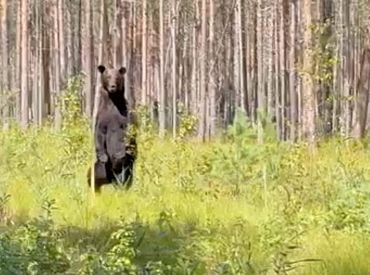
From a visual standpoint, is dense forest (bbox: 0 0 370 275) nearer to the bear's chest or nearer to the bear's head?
the bear's chest

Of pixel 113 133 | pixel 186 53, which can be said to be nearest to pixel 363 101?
pixel 113 133

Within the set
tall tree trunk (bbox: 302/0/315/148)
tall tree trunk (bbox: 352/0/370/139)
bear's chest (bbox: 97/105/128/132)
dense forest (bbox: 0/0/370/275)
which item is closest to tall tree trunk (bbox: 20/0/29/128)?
dense forest (bbox: 0/0/370/275)

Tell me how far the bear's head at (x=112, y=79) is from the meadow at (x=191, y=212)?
25.4 inches

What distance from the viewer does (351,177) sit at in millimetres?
9000

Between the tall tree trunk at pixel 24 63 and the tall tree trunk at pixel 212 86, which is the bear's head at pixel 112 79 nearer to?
the tall tree trunk at pixel 212 86

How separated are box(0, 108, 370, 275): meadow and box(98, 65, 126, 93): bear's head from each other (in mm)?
645

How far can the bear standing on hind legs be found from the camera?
11508 mm

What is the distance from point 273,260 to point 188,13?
123 feet

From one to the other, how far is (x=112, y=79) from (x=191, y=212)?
387cm

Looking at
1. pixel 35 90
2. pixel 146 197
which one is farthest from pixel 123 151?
pixel 35 90

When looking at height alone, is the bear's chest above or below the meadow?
above

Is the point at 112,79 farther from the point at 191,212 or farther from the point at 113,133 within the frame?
the point at 191,212

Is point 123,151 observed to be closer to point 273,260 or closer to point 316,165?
point 316,165

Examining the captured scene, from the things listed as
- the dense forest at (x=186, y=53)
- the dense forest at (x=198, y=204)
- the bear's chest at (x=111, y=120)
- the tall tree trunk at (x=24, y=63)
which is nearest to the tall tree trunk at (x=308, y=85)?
the dense forest at (x=198, y=204)
